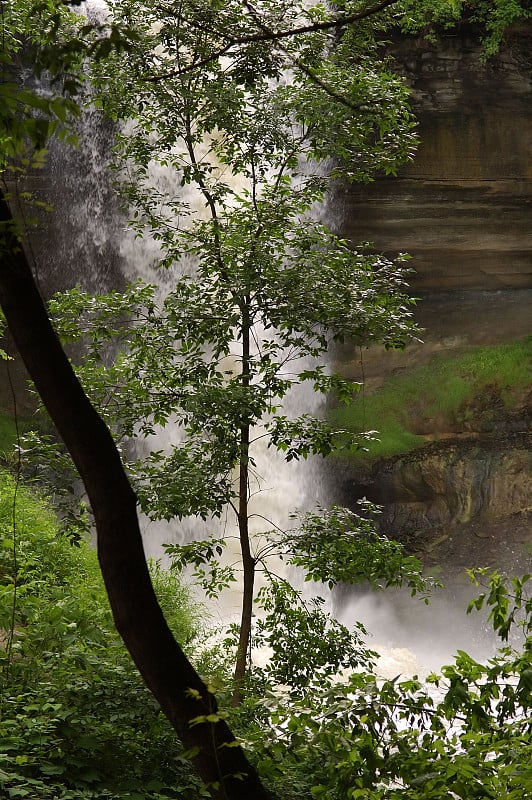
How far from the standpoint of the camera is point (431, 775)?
2.36m

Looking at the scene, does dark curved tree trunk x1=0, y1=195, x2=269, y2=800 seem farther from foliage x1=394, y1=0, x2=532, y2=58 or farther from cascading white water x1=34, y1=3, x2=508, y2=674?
foliage x1=394, y1=0, x2=532, y2=58

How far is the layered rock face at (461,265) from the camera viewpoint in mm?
12695

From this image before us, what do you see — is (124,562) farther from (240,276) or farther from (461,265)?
(461,265)

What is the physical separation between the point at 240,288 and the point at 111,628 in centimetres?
267

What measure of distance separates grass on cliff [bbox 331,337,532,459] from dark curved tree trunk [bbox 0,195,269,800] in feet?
34.2

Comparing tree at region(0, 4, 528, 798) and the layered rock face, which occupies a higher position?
the layered rock face

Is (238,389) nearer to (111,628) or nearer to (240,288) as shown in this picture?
(240,288)

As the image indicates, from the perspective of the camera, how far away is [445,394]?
Result: 1330 centimetres

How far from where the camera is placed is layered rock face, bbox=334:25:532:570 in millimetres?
12695

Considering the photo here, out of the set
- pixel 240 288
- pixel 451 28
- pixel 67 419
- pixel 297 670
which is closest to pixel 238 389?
pixel 240 288

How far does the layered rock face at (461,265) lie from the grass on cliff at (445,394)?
125 mm

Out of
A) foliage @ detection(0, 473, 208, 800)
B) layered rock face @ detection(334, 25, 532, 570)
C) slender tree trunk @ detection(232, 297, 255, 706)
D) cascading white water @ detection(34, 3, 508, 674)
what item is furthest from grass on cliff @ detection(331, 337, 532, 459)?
foliage @ detection(0, 473, 208, 800)

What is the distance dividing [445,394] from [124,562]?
11.0m

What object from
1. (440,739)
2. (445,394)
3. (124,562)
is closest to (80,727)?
(124,562)
